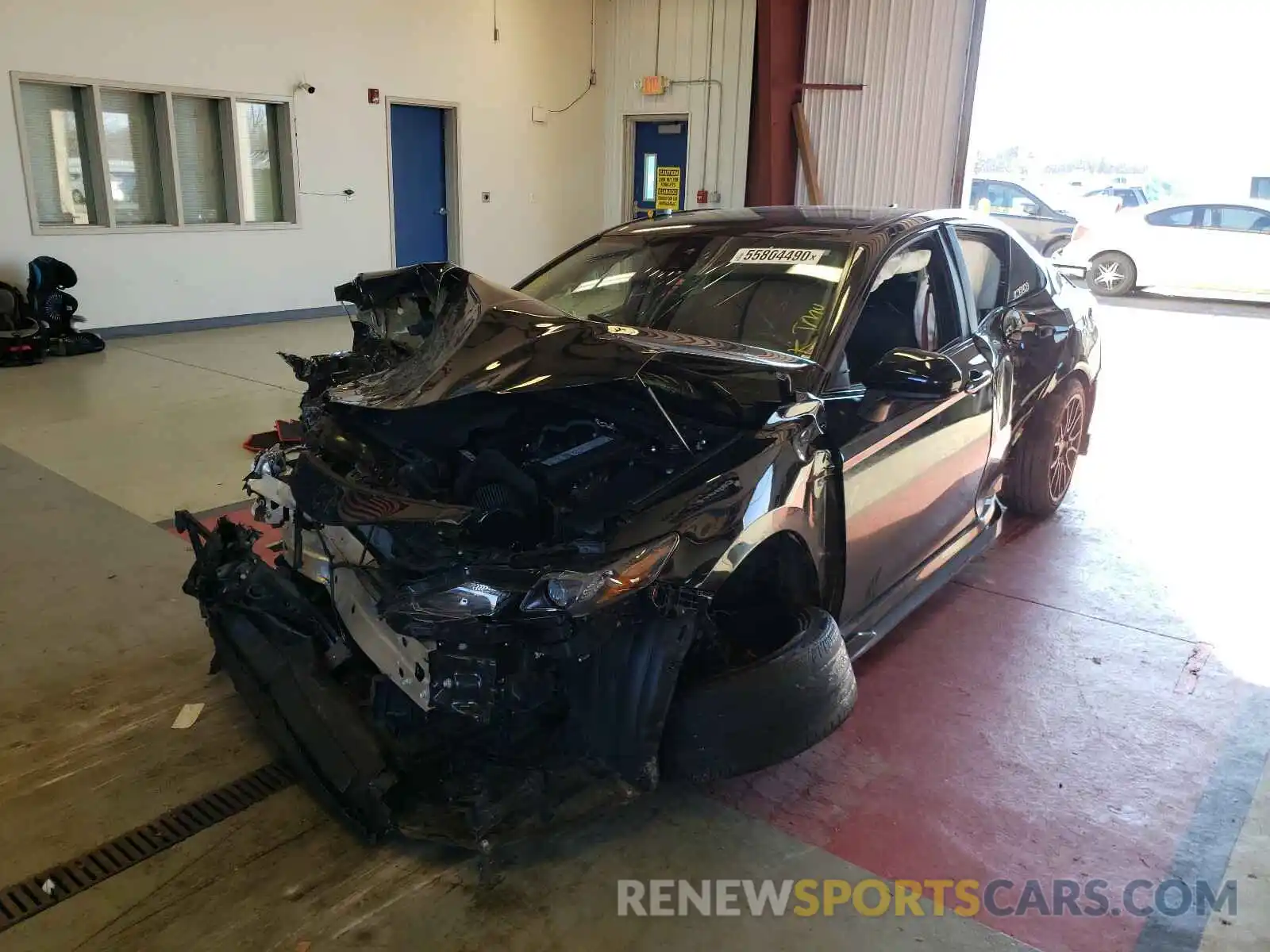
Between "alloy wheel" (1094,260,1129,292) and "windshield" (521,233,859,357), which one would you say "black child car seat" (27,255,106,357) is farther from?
"alloy wheel" (1094,260,1129,292)

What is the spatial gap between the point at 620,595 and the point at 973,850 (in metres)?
1.17

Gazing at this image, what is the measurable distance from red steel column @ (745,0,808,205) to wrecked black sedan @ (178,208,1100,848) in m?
9.02

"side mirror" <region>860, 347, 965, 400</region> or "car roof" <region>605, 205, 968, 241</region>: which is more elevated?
"car roof" <region>605, 205, 968, 241</region>

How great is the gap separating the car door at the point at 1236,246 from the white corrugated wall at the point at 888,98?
4625mm

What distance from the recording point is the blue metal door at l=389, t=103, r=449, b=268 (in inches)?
451

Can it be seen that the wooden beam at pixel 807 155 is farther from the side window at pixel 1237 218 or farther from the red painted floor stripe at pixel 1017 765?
the red painted floor stripe at pixel 1017 765

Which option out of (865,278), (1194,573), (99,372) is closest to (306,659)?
(865,278)

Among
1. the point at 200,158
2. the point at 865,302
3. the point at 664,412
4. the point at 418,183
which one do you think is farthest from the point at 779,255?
the point at 418,183

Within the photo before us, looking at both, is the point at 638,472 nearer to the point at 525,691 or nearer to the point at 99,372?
the point at 525,691

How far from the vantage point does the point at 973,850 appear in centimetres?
237

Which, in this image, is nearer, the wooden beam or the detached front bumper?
the detached front bumper

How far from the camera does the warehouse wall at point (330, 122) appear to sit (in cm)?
866

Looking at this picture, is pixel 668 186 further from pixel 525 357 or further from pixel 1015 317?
pixel 525 357

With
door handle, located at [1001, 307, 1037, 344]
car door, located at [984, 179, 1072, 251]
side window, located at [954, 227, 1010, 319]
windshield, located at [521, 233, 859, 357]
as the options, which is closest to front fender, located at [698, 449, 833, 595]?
windshield, located at [521, 233, 859, 357]
